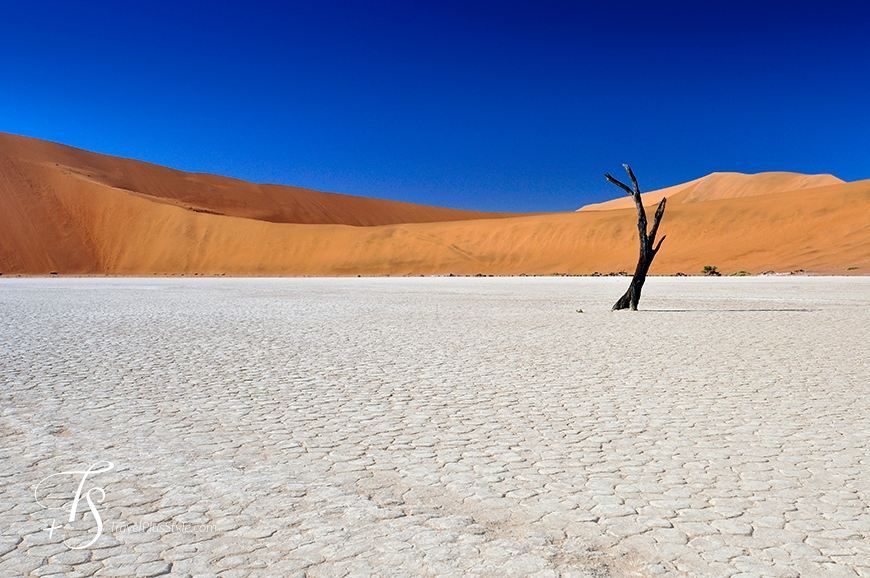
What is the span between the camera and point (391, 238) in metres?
77.4

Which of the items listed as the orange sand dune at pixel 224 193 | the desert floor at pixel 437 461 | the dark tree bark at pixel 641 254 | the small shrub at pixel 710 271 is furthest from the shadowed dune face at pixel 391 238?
the desert floor at pixel 437 461

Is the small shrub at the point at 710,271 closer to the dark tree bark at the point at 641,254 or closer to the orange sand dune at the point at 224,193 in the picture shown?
the dark tree bark at the point at 641,254

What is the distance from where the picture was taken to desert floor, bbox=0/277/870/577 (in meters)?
3.21

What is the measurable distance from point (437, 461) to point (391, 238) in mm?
73218

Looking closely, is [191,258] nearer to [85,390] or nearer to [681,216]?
[681,216]

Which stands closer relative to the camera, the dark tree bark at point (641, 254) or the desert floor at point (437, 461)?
the desert floor at point (437, 461)

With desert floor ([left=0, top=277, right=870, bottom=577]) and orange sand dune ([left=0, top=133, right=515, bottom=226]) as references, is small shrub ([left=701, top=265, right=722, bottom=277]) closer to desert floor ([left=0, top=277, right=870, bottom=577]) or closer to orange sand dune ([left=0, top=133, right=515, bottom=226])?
desert floor ([left=0, top=277, right=870, bottom=577])

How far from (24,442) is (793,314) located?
15716mm

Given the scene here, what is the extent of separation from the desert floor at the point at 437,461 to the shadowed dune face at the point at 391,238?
47.8 metres

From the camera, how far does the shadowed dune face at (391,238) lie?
5791 centimetres

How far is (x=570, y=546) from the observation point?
327 cm

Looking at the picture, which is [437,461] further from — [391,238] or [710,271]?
[391,238]

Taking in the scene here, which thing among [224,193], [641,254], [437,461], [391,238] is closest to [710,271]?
[641,254]

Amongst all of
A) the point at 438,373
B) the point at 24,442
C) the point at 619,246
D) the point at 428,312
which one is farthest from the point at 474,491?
the point at 619,246
